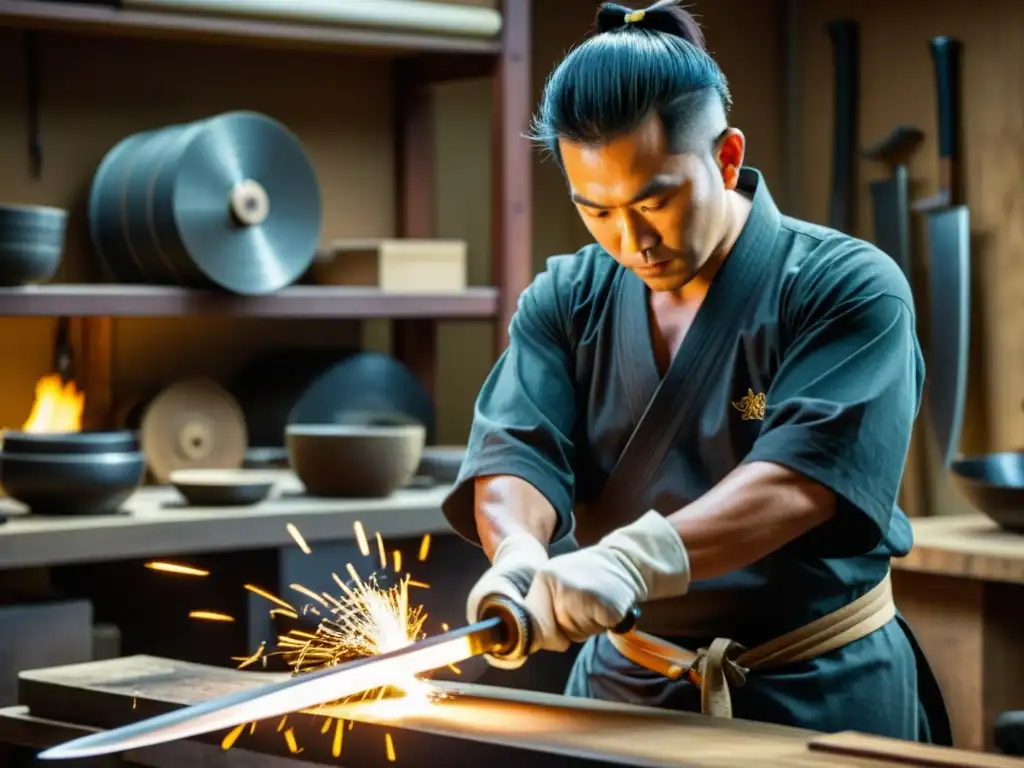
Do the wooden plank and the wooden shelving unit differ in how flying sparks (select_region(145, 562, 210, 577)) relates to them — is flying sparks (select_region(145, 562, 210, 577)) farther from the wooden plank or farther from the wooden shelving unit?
the wooden plank

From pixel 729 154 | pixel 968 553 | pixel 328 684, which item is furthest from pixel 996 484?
pixel 328 684

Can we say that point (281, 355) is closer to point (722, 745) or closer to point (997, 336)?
point (997, 336)

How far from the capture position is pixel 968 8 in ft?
14.5

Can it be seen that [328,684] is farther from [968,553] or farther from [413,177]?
[413,177]

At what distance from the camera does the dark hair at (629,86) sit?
1.93 meters

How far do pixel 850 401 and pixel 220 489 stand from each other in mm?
1785

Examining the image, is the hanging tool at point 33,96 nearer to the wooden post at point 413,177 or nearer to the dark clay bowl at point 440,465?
the wooden post at point 413,177

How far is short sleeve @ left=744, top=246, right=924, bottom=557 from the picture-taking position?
1.89m

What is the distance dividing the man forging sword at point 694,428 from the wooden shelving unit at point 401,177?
57.7 inches

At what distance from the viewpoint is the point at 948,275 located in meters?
4.32

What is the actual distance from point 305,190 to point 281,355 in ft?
1.97

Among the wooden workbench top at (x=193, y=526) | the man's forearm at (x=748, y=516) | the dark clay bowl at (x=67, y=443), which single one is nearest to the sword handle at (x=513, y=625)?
the man's forearm at (x=748, y=516)

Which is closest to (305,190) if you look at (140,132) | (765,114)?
(140,132)

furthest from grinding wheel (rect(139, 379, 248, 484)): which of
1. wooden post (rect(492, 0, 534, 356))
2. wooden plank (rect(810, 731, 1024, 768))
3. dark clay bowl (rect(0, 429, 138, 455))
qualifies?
wooden plank (rect(810, 731, 1024, 768))
